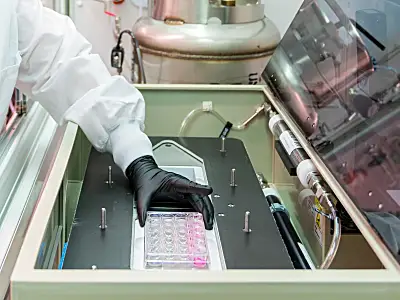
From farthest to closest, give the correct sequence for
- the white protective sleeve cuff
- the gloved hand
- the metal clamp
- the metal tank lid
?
the metal tank lid → the metal clamp → the white protective sleeve cuff → the gloved hand

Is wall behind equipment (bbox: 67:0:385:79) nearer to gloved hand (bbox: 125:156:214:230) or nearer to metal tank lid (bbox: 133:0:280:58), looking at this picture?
metal tank lid (bbox: 133:0:280:58)

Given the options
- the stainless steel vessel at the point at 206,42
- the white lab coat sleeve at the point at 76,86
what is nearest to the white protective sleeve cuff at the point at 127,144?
the white lab coat sleeve at the point at 76,86

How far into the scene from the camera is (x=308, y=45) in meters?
1.37

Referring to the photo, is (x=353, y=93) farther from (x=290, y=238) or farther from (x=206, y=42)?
(x=206, y=42)

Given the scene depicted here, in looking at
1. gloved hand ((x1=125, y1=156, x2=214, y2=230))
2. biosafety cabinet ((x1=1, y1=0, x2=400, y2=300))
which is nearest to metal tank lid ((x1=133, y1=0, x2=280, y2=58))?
biosafety cabinet ((x1=1, y1=0, x2=400, y2=300))

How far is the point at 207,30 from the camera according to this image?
6.82 feet

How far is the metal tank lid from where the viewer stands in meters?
2.05

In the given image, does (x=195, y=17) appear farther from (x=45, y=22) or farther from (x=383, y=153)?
(x=383, y=153)

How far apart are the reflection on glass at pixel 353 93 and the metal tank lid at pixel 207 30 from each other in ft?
1.94

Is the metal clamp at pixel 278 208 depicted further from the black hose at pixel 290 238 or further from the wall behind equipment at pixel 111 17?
the wall behind equipment at pixel 111 17

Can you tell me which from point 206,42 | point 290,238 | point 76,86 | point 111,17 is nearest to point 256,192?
point 290,238

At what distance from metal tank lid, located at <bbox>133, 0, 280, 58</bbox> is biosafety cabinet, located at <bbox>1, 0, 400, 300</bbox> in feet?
1.63

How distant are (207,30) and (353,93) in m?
1.06

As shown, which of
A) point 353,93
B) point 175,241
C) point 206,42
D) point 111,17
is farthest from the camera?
point 111,17
